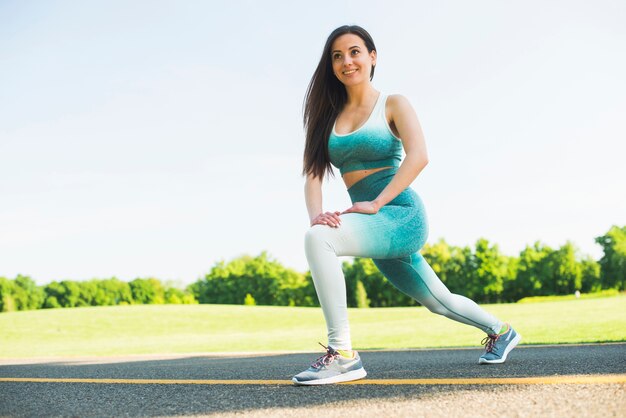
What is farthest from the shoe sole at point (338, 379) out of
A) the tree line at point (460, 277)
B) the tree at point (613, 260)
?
the tree at point (613, 260)

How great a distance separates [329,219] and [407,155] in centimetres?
62

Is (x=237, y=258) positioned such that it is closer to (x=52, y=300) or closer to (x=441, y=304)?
(x=52, y=300)

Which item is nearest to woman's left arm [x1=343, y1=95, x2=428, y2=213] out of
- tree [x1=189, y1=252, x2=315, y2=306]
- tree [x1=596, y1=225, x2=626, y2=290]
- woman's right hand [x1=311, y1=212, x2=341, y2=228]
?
woman's right hand [x1=311, y1=212, x2=341, y2=228]

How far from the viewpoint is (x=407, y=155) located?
3449 millimetres

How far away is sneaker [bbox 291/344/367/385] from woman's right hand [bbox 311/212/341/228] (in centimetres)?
70

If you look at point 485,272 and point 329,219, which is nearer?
point 329,219

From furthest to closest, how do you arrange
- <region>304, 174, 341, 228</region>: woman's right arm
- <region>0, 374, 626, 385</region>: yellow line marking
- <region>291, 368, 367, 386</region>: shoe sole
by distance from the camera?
<region>304, 174, 341, 228</region>: woman's right arm → <region>291, 368, 367, 386</region>: shoe sole → <region>0, 374, 626, 385</region>: yellow line marking

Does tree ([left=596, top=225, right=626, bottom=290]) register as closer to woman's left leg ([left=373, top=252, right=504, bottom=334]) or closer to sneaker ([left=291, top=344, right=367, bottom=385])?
woman's left leg ([left=373, top=252, right=504, bottom=334])

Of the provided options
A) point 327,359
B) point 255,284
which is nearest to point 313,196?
point 327,359

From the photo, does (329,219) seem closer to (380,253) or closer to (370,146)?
(380,253)

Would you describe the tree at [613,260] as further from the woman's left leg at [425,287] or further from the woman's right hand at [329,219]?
the woman's right hand at [329,219]

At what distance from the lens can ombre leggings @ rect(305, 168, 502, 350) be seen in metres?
3.27

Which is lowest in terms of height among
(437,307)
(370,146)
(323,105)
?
(437,307)

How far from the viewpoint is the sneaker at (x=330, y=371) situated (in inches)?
124
